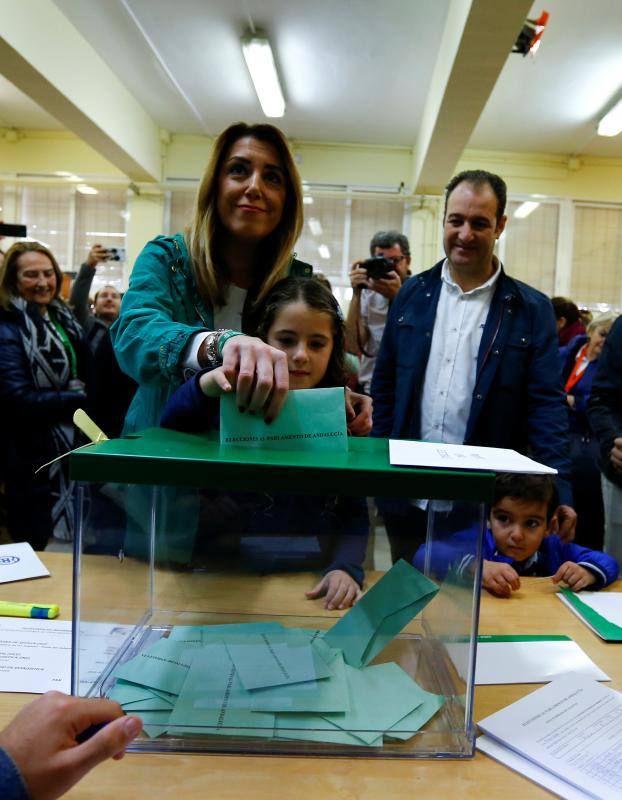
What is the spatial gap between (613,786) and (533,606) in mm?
492

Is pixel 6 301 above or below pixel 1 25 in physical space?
below

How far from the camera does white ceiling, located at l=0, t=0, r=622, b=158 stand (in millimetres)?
3738

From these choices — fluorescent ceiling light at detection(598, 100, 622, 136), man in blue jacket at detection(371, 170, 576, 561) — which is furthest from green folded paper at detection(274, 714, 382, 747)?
fluorescent ceiling light at detection(598, 100, 622, 136)

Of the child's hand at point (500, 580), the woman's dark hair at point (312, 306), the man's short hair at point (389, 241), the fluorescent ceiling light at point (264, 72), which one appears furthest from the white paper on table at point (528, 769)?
the fluorescent ceiling light at point (264, 72)

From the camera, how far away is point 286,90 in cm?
488

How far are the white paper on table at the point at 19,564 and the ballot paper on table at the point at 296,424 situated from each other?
23.0 inches

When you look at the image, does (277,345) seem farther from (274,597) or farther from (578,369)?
(578,369)

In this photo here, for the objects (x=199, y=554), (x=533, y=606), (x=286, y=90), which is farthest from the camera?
(x=286, y=90)

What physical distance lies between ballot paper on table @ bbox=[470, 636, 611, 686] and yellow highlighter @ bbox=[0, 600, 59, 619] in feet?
1.91

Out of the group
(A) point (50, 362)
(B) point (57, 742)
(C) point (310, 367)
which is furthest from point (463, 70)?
(B) point (57, 742)

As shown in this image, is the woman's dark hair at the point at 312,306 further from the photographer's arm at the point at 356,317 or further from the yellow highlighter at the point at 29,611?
the photographer's arm at the point at 356,317

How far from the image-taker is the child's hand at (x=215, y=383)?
2.23 ft

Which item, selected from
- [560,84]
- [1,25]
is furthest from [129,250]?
[560,84]

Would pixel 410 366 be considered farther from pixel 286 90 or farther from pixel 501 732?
pixel 286 90
